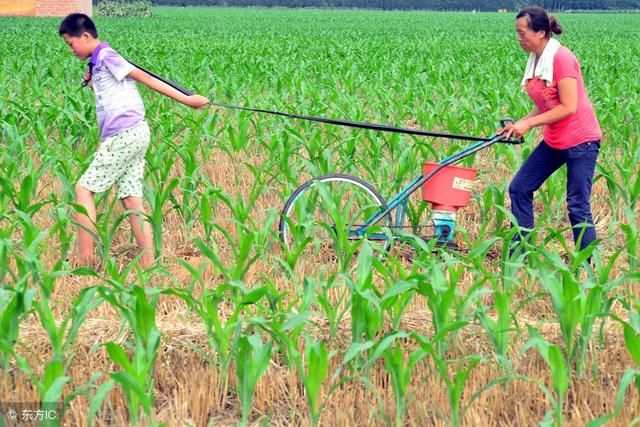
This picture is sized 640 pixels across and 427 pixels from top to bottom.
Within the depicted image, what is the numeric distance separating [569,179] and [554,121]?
42cm

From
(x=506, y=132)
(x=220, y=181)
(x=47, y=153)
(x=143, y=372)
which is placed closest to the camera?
(x=143, y=372)

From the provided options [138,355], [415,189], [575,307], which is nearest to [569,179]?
[415,189]

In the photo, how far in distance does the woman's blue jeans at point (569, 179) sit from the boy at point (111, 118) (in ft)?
6.04

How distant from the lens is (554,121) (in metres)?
5.01

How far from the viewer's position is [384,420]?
3.33 meters

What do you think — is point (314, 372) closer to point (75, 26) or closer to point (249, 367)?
point (249, 367)

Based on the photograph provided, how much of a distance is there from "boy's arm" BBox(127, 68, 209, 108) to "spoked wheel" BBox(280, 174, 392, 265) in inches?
28.9

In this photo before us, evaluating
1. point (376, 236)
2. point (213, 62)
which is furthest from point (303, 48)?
point (376, 236)

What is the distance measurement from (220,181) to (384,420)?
14.3ft

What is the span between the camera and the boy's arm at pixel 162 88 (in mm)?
5016

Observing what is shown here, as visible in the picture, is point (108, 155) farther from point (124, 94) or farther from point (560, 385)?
point (560, 385)

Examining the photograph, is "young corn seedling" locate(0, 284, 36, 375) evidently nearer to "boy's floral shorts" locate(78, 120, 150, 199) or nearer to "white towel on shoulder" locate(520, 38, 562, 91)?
"boy's floral shorts" locate(78, 120, 150, 199)

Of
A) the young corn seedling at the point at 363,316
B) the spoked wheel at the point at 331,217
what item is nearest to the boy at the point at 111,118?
the spoked wheel at the point at 331,217

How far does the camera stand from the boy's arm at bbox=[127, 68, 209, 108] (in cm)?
502
